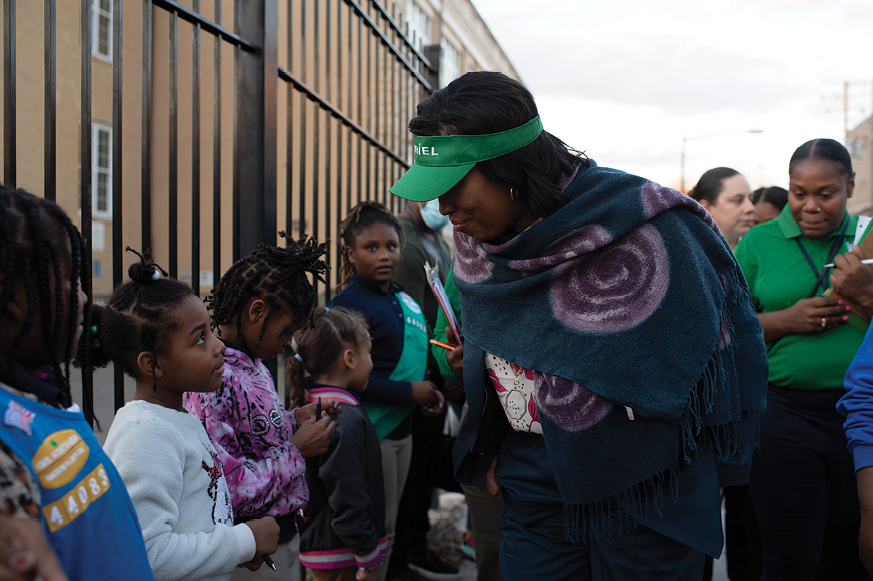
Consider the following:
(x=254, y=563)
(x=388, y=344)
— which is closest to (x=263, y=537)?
(x=254, y=563)

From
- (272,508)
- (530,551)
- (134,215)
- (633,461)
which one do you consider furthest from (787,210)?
(134,215)

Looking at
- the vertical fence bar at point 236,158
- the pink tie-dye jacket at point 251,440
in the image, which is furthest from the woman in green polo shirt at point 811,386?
the vertical fence bar at point 236,158

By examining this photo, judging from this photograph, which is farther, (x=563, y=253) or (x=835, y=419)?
(x=835, y=419)

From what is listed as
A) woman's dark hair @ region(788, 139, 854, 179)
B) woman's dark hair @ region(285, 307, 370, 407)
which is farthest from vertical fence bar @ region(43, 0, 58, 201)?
woman's dark hair @ region(788, 139, 854, 179)

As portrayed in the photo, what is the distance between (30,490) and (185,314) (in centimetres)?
86

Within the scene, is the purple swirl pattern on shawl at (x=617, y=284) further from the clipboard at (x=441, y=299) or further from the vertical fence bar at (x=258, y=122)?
Result: the vertical fence bar at (x=258, y=122)

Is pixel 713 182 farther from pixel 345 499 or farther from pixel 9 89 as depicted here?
pixel 9 89

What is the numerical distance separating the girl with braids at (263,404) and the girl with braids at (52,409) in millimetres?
715

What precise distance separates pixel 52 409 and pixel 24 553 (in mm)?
341

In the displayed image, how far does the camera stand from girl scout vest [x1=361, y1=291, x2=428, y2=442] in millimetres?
2994

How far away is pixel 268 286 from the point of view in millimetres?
2191

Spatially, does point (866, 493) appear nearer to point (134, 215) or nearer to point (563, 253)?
point (563, 253)

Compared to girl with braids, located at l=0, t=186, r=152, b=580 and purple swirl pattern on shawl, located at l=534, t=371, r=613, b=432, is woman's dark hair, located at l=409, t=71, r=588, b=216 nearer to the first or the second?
purple swirl pattern on shawl, located at l=534, t=371, r=613, b=432

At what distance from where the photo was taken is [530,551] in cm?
192
